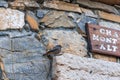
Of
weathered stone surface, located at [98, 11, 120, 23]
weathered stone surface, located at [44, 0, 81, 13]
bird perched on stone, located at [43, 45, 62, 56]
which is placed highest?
weathered stone surface, located at [44, 0, 81, 13]

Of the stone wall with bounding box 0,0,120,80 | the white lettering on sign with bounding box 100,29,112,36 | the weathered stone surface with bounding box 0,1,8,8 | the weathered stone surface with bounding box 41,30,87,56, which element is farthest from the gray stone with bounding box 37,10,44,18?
the white lettering on sign with bounding box 100,29,112,36

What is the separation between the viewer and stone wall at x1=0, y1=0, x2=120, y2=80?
2.04m

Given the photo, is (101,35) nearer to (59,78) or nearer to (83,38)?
(83,38)

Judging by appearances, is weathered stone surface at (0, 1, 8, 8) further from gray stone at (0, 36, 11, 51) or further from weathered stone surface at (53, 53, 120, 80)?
weathered stone surface at (53, 53, 120, 80)

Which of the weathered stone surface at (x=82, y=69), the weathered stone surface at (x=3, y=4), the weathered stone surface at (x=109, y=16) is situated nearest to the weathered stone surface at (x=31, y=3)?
the weathered stone surface at (x=3, y=4)

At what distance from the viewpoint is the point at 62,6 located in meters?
2.33

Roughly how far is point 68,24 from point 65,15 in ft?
0.25

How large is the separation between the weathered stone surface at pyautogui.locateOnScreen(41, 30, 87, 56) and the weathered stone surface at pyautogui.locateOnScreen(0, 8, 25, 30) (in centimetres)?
17

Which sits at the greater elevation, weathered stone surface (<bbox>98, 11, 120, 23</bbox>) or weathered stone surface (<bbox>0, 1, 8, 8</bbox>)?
weathered stone surface (<bbox>0, 1, 8, 8</bbox>)

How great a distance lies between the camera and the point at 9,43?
2064 mm

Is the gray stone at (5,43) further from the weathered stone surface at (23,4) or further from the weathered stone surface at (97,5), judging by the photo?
the weathered stone surface at (97,5)

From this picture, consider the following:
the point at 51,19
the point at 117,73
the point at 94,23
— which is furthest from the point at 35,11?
the point at 117,73

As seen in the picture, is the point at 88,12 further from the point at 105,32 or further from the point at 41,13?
the point at 41,13

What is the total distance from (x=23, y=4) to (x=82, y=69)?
1.88ft
